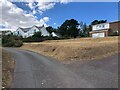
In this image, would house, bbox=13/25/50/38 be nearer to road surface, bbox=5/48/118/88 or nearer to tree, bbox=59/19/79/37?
tree, bbox=59/19/79/37

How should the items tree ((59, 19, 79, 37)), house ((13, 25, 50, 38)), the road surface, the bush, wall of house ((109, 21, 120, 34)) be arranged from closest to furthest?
the road surface < the bush < wall of house ((109, 21, 120, 34)) < tree ((59, 19, 79, 37)) < house ((13, 25, 50, 38))

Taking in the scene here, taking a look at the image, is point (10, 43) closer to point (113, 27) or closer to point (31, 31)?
point (113, 27)

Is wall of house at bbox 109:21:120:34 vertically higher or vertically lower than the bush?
higher

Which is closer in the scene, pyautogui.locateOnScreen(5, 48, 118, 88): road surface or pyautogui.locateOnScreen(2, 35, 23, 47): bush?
pyautogui.locateOnScreen(5, 48, 118, 88): road surface

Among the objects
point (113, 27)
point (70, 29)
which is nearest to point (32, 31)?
point (70, 29)

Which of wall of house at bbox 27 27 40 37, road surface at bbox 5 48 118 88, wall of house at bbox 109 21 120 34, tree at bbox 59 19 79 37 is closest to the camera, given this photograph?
road surface at bbox 5 48 118 88

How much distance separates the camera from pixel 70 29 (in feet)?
305

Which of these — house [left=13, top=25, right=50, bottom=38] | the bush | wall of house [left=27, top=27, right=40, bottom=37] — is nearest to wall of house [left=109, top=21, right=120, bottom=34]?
the bush

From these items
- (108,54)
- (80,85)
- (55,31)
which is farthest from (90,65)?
(55,31)

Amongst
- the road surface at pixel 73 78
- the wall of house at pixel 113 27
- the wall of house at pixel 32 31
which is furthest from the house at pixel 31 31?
the road surface at pixel 73 78

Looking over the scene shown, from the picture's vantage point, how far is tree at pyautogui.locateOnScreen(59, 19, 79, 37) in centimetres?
9175

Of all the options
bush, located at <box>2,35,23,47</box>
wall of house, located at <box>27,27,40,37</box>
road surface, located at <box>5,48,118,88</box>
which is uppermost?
wall of house, located at <box>27,27,40,37</box>

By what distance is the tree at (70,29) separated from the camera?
9175 cm

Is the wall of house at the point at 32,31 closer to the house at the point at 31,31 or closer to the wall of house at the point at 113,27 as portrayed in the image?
the house at the point at 31,31
